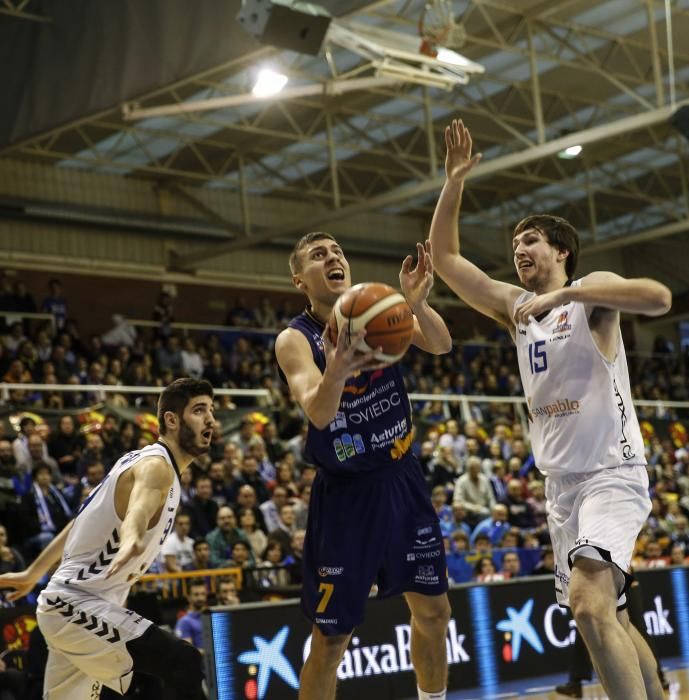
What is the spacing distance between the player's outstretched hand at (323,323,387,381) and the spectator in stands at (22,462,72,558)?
947cm

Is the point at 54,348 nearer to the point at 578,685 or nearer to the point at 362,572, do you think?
the point at 578,685

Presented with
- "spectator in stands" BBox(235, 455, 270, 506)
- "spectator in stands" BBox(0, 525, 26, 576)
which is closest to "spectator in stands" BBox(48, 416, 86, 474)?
"spectator in stands" BBox(235, 455, 270, 506)

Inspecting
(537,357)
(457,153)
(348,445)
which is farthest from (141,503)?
(457,153)

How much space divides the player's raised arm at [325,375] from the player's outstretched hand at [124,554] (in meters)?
0.98

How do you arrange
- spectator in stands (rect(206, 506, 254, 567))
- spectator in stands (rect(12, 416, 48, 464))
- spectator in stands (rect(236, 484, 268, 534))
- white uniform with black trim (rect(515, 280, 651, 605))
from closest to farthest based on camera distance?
white uniform with black trim (rect(515, 280, 651, 605)), spectator in stands (rect(206, 506, 254, 567)), spectator in stands (rect(12, 416, 48, 464)), spectator in stands (rect(236, 484, 268, 534))

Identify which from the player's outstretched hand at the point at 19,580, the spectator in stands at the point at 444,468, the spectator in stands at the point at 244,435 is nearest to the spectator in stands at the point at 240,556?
the spectator in stands at the point at 244,435

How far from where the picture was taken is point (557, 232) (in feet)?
19.5

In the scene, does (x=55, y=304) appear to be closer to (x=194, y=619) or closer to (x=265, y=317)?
(x=265, y=317)

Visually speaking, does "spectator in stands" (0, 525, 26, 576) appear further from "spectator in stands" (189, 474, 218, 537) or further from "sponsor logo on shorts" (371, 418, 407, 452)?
"sponsor logo on shorts" (371, 418, 407, 452)

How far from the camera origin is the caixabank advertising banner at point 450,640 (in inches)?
368

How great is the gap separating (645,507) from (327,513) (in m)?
1.51

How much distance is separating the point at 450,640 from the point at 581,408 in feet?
19.0

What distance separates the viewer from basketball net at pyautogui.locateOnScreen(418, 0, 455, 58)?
1689 cm

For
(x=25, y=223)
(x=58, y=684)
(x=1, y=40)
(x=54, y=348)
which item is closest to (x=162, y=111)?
(x=1, y=40)
